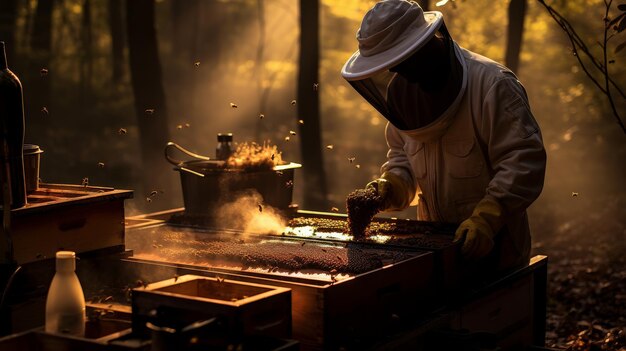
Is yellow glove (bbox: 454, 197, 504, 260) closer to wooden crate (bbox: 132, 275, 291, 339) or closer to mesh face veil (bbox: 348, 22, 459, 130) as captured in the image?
mesh face veil (bbox: 348, 22, 459, 130)

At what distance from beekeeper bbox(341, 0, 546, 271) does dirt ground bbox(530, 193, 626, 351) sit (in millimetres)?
561

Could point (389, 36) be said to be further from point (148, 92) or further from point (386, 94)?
point (148, 92)

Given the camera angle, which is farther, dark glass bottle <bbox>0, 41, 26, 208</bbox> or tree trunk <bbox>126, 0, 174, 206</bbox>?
tree trunk <bbox>126, 0, 174, 206</bbox>

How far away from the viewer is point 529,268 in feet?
12.5

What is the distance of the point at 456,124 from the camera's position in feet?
12.4

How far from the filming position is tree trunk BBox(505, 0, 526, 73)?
1232cm

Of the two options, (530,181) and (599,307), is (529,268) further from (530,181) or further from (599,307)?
(599,307)

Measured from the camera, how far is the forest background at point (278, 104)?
979 cm

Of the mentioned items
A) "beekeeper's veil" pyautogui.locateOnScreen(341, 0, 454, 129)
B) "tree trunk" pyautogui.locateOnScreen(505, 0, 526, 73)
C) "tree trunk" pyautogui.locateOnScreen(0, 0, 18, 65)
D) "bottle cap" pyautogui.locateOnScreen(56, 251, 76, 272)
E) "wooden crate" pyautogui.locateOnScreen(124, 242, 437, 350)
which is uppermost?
"tree trunk" pyautogui.locateOnScreen(0, 0, 18, 65)

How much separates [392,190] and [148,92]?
21.5 feet

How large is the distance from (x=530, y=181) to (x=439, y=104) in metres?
0.56

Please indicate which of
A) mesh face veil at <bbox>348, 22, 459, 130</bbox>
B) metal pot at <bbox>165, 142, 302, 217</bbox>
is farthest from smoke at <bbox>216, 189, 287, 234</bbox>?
mesh face veil at <bbox>348, 22, 459, 130</bbox>

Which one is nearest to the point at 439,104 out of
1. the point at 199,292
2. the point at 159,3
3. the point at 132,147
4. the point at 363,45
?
the point at 363,45

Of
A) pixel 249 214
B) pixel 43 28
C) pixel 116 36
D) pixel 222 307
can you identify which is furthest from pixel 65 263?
pixel 43 28
